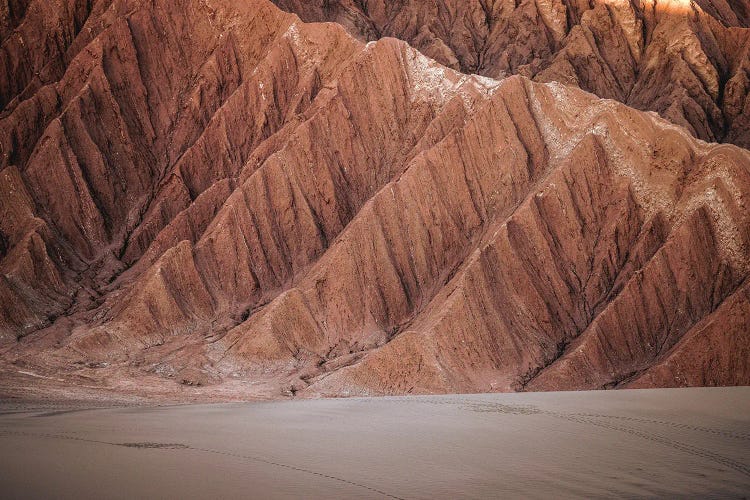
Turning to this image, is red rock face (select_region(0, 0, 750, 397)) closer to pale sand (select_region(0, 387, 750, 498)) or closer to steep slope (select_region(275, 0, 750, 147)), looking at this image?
steep slope (select_region(275, 0, 750, 147))

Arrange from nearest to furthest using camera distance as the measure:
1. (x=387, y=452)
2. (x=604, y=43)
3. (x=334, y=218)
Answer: (x=387, y=452)
(x=334, y=218)
(x=604, y=43)

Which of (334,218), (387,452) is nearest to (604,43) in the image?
(334,218)

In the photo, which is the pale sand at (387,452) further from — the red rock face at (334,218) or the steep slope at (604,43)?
the steep slope at (604,43)

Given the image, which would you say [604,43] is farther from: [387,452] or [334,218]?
[387,452]

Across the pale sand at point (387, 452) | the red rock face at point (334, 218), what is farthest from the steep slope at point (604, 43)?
the pale sand at point (387, 452)

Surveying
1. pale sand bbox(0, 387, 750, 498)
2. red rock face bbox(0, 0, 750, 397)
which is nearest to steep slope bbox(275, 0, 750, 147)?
red rock face bbox(0, 0, 750, 397)

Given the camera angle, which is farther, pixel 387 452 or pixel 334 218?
pixel 334 218
